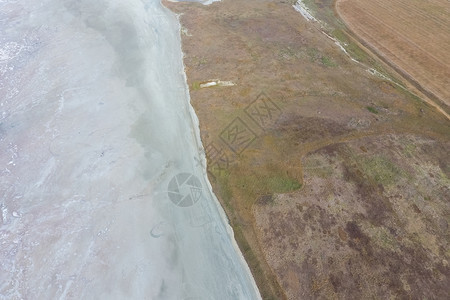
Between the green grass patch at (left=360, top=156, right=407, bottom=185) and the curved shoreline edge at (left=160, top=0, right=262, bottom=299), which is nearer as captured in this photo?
the curved shoreline edge at (left=160, top=0, right=262, bottom=299)

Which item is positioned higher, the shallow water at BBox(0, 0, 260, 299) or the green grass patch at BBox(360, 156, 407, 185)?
the green grass patch at BBox(360, 156, 407, 185)

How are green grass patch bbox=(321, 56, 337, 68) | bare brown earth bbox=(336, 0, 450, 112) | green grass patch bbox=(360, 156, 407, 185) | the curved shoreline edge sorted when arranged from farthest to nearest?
1. bare brown earth bbox=(336, 0, 450, 112)
2. green grass patch bbox=(321, 56, 337, 68)
3. green grass patch bbox=(360, 156, 407, 185)
4. the curved shoreline edge

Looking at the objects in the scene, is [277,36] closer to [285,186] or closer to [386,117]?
[386,117]

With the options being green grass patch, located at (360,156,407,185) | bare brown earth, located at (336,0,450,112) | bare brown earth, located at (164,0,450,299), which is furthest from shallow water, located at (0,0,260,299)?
bare brown earth, located at (336,0,450,112)

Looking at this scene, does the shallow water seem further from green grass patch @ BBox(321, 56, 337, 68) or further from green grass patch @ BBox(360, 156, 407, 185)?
green grass patch @ BBox(321, 56, 337, 68)

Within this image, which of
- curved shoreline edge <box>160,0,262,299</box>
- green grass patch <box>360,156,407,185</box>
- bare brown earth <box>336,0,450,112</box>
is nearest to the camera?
curved shoreline edge <box>160,0,262,299</box>

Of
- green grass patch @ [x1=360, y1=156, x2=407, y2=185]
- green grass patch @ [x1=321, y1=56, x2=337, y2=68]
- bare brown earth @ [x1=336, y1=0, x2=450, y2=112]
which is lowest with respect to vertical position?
green grass patch @ [x1=360, y1=156, x2=407, y2=185]

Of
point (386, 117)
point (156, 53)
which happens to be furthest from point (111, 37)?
point (386, 117)

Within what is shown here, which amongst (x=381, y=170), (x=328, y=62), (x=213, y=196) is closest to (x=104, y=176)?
(x=213, y=196)
